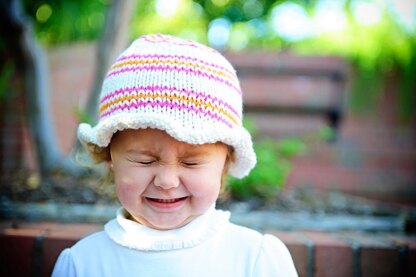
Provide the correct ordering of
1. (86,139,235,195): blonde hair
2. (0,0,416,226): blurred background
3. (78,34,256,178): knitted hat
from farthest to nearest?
(0,0,416,226): blurred background < (86,139,235,195): blonde hair < (78,34,256,178): knitted hat

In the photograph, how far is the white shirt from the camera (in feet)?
3.80

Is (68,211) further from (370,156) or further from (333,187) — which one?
(370,156)

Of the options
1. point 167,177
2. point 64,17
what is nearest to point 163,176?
point 167,177

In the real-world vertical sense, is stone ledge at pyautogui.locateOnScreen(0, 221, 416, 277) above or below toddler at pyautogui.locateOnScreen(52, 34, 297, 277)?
below

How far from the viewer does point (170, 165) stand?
1121 mm

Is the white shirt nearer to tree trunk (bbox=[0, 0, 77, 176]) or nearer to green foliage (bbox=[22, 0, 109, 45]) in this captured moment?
tree trunk (bbox=[0, 0, 77, 176])

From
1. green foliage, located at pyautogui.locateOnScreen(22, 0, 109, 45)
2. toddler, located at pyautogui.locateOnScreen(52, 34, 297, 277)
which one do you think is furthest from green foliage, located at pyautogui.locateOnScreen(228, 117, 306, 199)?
green foliage, located at pyautogui.locateOnScreen(22, 0, 109, 45)

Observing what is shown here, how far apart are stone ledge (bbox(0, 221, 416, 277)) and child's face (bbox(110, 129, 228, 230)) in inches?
21.8

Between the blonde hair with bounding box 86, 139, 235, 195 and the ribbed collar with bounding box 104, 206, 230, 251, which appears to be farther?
the blonde hair with bounding box 86, 139, 235, 195

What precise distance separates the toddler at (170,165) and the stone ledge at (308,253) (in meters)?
0.41

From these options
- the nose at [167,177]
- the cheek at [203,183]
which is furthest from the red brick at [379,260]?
the nose at [167,177]

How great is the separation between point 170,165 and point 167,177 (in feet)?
0.12

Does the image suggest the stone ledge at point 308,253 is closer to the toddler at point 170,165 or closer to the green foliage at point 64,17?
the toddler at point 170,165

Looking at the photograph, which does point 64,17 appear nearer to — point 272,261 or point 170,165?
point 170,165
